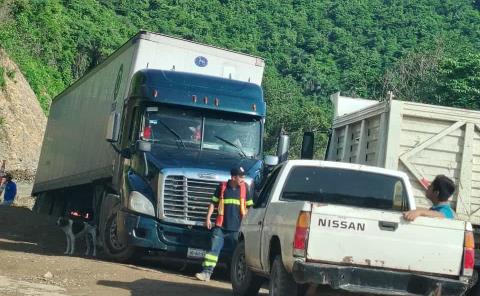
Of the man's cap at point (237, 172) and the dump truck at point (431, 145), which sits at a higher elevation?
the dump truck at point (431, 145)

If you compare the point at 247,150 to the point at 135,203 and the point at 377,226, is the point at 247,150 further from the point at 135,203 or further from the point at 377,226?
the point at 377,226

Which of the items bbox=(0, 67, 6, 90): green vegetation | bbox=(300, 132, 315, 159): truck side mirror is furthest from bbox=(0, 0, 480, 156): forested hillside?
bbox=(300, 132, 315, 159): truck side mirror

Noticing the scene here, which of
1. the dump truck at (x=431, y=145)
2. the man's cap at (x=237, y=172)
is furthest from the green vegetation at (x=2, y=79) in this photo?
the dump truck at (x=431, y=145)

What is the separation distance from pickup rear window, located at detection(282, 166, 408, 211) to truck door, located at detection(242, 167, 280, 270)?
58 centimetres

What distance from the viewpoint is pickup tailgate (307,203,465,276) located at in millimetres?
8359

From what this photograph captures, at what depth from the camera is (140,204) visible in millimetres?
13844

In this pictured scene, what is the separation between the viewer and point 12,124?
46.6m

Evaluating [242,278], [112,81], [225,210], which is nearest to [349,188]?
[242,278]

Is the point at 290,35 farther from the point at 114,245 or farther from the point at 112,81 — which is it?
the point at 114,245

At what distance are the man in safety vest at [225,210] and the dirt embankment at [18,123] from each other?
30866 millimetres

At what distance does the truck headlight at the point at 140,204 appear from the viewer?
45.3 ft

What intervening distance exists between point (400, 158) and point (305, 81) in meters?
76.2

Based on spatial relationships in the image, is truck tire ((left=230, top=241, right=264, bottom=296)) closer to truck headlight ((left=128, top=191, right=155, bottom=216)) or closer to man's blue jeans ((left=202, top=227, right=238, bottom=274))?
man's blue jeans ((left=202, top=227, right=238, bottom=274))

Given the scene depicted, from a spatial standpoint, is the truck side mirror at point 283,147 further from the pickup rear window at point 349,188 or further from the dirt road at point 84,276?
the pickup rear window at point 349,188
